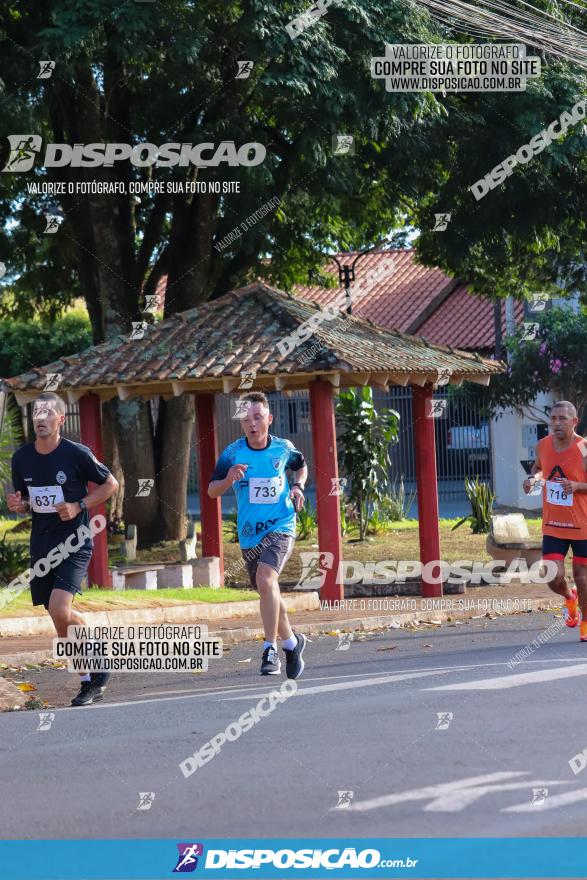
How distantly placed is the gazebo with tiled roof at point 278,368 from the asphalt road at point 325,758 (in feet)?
20.8

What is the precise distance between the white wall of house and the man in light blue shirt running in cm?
2273

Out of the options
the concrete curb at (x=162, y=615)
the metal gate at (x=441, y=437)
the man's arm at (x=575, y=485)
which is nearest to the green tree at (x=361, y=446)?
the concrete curb at (x=162, y=615)

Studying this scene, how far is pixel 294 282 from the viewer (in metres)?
25.8

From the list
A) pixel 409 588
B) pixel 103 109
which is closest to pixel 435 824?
pixel 409 588

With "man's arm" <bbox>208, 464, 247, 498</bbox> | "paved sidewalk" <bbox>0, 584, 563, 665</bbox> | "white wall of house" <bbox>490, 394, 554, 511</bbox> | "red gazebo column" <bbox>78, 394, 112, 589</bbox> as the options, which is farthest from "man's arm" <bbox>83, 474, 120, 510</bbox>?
"white wall of house" <bbox>490, 394, 554, 511</bbox>

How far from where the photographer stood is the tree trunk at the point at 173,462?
22.4 metres

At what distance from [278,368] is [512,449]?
18229mm

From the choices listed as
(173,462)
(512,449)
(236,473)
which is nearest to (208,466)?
(173,462)

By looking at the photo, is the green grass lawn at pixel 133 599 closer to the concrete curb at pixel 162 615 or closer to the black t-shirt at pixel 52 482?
the concrete curb at pixel 162 615

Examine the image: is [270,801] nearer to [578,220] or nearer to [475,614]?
[475,614]

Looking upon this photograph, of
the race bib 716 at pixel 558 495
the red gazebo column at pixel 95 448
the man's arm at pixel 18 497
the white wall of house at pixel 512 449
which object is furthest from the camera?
the white wall of house at pixel 512 449

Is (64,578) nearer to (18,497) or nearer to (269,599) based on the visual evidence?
(18,497)

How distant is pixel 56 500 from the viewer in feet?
31.8

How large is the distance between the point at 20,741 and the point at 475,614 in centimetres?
866
